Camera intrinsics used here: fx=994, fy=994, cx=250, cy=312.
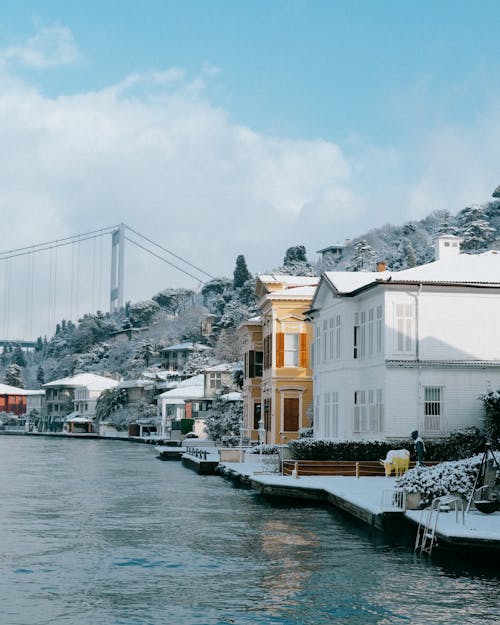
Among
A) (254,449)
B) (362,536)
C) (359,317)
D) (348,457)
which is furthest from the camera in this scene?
(254,449)

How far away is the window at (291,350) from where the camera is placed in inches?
2314

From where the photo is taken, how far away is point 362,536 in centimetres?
2478

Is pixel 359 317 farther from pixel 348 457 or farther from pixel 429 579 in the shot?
pixel 429 579

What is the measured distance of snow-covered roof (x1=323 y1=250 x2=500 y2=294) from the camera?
41062 millimetres

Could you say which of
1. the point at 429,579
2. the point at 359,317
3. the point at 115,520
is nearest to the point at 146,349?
the point at 359,317

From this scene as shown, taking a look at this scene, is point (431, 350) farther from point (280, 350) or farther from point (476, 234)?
point (476, 234)

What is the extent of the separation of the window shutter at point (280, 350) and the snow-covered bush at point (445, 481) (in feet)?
108

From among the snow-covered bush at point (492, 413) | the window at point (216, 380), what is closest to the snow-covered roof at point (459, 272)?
the snow-covered bush at point (492, 413)

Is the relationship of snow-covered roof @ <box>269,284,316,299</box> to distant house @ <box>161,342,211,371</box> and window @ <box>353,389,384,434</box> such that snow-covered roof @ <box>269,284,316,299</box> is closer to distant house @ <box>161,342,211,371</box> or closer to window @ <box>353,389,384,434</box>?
window @ <box>353,389,384,434</box>

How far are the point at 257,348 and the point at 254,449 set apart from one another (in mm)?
11014

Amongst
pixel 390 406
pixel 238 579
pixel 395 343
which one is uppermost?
pixel 395 343

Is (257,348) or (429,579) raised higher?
(257,348)

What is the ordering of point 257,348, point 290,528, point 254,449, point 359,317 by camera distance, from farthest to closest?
1. point 257,348
2. point 254,449
3. point 359,317
4. point 290,528

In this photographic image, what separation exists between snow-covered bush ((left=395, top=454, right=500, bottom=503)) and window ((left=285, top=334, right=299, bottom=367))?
32926mm
